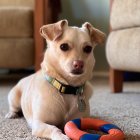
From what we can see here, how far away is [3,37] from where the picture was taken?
2137 mm

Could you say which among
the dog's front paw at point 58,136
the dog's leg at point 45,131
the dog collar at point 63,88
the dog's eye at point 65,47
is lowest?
the dog's leg at point 45,131

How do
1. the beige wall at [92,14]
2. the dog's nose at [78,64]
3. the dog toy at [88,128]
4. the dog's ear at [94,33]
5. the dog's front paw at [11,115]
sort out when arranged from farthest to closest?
1. the beige wall at [92,14]
2. the dog's front paw at [11,115]
3. the dog's ear at [94,33]
4. the dog's nose at [78,64]
5. the dog toy at [88,128]

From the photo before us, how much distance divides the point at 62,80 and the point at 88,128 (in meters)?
0.18

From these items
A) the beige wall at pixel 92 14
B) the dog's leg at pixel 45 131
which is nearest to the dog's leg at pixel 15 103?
the dog's leg at pixel 45 131

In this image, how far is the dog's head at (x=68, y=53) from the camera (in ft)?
3.39

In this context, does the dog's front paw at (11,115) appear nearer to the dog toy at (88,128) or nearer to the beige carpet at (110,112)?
the beige carpet at (110,112)

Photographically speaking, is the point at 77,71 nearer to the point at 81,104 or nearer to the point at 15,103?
the point at 81,104

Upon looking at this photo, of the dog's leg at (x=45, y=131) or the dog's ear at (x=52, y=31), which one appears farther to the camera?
the dog's ear at (x=52, y=31)

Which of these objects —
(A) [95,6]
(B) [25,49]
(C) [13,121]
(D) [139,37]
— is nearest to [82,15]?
(A) [95,6]

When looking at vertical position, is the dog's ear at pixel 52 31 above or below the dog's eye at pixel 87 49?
above

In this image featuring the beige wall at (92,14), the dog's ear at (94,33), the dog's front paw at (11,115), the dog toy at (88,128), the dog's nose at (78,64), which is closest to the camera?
the dog toy at (88,128)

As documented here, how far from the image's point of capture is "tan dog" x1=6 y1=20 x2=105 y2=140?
1.03 m

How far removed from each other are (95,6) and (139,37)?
132 centimetres

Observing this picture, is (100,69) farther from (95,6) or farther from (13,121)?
(13,121)
